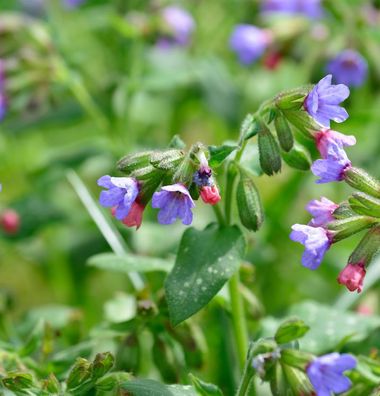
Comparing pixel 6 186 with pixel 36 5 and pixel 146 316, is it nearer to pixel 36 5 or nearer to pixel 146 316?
pixel 36 5

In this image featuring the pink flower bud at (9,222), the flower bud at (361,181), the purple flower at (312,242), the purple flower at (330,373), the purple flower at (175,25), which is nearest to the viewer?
the purple flower at (330,373)

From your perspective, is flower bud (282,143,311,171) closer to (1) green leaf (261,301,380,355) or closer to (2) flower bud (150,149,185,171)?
(2) flower bud (150,149,185,171)

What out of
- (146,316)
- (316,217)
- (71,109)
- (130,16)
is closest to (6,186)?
(71,109)

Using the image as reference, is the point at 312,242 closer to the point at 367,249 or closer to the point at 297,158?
the point at 367,249

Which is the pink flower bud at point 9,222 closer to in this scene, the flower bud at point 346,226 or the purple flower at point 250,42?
the purple flower at point 250,42

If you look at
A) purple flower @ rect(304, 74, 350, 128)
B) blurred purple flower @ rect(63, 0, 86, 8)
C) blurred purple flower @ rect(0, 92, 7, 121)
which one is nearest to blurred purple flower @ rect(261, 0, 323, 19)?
blurred purple flower @ rect(63, 0, 86, 8)

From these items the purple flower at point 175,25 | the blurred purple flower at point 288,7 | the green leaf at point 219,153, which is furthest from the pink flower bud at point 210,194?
the blurred purple flower at point 288,7
